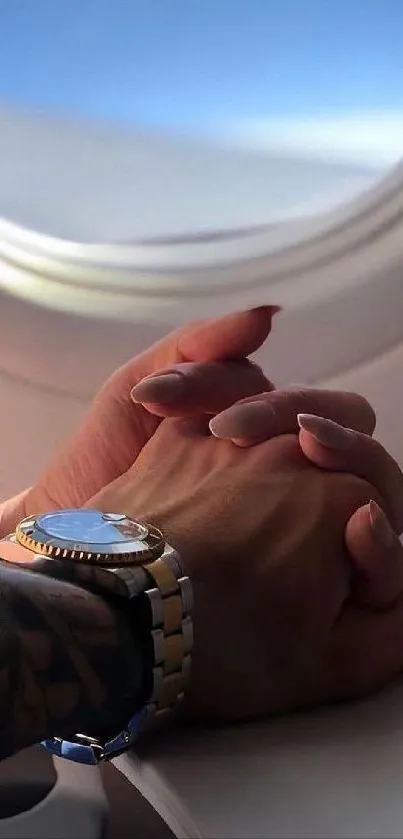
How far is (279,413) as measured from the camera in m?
0.67

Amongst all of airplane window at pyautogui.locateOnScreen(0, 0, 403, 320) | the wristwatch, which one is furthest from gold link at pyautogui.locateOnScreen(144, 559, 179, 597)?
airplane window at pyautogui.locateOnScreen(0, 0, 403, 320)

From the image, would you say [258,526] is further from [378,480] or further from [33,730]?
[33,730]

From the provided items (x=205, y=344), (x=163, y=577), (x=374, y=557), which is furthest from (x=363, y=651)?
(x=205, y=344)

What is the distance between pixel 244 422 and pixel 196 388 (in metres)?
0.07

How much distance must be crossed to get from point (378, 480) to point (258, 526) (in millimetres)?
105

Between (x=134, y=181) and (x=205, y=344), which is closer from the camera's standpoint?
(x=205, y=344)

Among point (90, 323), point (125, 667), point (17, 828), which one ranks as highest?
point (90, 323)

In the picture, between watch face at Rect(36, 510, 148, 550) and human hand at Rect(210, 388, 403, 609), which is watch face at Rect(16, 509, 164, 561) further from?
human hand at Rect(210, 388, 403, 609)

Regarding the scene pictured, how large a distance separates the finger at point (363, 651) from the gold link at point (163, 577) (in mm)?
134

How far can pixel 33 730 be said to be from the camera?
0.45m

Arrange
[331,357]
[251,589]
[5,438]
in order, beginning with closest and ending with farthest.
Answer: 1. [251,589]
2. [331,357]
3. [5,438]

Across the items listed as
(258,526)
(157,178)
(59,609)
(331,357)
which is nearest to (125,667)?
(59,609)

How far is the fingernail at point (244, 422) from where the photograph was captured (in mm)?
654

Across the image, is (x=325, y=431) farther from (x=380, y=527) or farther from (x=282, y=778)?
(x=282, y=778)
